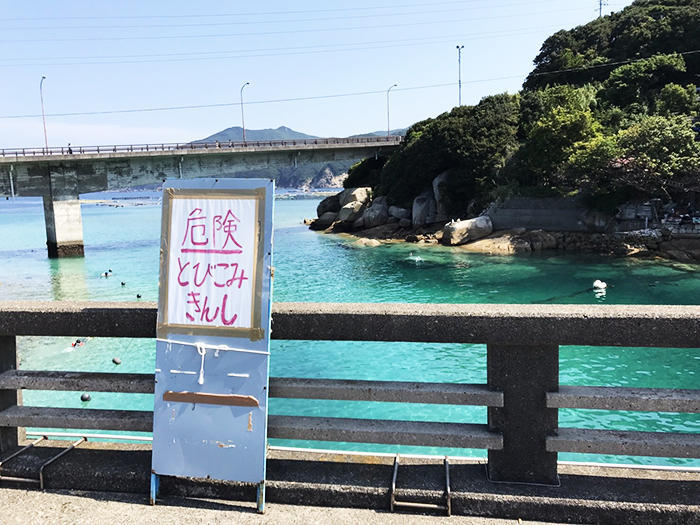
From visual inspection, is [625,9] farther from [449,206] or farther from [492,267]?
[492,267]

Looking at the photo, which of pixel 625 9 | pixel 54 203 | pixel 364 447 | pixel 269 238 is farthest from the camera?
pixel 625 9

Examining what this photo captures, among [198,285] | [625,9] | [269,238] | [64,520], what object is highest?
[625,9]

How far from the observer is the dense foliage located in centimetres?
3431

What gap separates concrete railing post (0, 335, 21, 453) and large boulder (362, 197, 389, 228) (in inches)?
1843

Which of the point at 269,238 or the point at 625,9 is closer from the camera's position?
the point at 269,238

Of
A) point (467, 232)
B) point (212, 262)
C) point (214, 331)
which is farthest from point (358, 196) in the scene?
point (214, 331)

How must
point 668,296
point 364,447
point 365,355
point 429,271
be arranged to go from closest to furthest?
point 364,447, point 365,355, point 668,296, point 429,271

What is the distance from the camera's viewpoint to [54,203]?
46000 mm

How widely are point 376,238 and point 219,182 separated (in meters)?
43.7

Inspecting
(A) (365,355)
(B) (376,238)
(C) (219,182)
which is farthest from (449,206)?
(C) (219,182)

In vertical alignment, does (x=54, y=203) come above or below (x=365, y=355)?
above

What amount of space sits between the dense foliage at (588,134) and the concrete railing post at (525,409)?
34.0 m

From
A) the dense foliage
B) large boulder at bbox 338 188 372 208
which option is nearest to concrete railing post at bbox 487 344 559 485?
the dense foliage

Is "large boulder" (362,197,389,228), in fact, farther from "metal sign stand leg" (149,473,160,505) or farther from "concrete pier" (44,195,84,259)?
"metal sign stand leg" (149,473,160,505)
